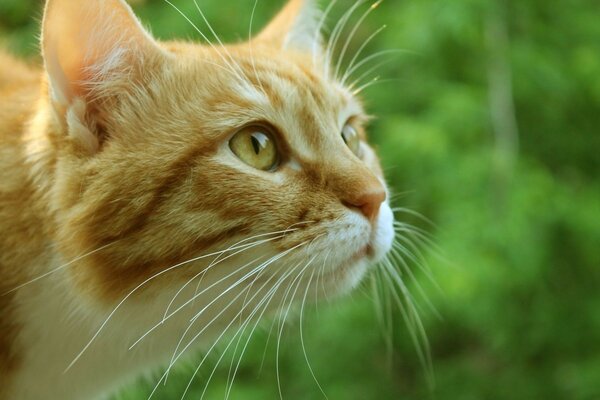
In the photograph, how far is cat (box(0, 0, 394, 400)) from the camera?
97cm

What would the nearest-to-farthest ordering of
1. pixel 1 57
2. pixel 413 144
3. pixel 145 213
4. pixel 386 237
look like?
pixel 145 213, pixel 386 237, pixel 1 57, pixel 413 144

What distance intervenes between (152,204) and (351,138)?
40 cm

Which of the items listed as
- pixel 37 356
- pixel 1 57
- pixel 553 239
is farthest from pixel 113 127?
pixel 553 239

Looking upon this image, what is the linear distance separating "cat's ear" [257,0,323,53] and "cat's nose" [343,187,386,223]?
1.25ft

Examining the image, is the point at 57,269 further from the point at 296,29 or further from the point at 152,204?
the point at 296,29

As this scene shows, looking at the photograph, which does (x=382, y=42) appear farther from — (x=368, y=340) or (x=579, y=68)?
(x=368, y=340)

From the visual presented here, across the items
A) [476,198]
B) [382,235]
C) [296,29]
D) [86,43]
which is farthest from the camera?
[476,198]

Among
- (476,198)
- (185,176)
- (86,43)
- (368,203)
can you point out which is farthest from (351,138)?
(476,198)

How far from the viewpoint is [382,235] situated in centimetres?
107

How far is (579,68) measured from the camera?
2143 millimetres

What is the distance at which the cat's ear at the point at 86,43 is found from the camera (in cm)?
92

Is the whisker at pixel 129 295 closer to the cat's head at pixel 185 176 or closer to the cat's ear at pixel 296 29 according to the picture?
the cat's head at pixel 185 176

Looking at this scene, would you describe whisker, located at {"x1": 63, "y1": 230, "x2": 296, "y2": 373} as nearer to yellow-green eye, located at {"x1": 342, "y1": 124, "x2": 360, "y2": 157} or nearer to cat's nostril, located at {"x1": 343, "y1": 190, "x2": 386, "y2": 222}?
cat's nostril, located at {"x1": 343, "y1": 190, "x2": 386, "y2": 222}

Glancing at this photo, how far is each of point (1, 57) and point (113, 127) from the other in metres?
0.51
